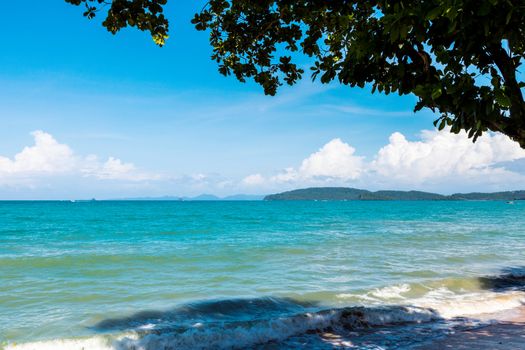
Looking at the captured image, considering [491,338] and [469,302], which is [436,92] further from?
[469,302]

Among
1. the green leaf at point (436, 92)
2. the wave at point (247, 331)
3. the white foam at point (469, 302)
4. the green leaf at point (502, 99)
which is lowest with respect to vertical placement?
the white foam at point (469, 302)

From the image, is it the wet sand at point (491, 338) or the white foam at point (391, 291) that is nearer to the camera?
the wet sand at point (491, 338)

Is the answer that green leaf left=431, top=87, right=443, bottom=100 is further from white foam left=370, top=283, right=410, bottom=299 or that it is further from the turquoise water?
white foam left=370, top=283, right=410, bottom=299

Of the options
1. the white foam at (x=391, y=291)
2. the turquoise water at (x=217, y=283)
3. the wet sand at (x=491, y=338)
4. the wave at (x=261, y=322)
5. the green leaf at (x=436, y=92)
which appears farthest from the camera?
the white foam at (x=391, y=291)

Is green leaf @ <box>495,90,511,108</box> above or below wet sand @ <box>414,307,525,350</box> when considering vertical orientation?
above

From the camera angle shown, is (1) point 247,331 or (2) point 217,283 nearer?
(1) point 247,331

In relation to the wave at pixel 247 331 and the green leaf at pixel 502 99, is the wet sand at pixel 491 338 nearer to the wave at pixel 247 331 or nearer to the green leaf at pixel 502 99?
the wave at pixel 247 331

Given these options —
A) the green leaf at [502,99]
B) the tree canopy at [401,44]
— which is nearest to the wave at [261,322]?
the tree canopy at [401,44]

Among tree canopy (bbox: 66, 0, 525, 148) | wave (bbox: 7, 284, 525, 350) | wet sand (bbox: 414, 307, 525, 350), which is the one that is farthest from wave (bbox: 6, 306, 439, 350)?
tree canopy (bbox: 66, 0, 525, 148)

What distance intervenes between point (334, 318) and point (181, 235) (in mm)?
26070

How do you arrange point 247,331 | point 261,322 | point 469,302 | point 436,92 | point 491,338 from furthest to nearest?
1. point 469,302
2. point 261,322
3. point 247,331
4. point 491,338
5. point 436,92

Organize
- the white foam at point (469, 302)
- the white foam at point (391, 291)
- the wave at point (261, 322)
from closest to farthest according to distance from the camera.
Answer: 1. the wave at point (261, 322)
2. the white foam at point (469, 302)
3. the white foam at point (391, 291)

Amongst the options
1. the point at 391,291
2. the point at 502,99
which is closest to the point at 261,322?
the point at 391,291

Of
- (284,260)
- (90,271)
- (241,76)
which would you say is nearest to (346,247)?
(284,260)
